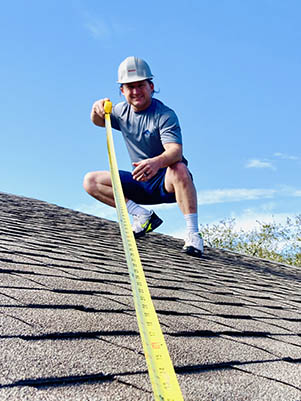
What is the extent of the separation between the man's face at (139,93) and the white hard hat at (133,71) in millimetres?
55

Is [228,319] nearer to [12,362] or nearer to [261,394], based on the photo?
[261,394]

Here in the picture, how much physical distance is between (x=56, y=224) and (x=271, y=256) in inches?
562

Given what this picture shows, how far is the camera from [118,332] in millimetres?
1277

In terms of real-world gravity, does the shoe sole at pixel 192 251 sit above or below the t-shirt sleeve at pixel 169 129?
below

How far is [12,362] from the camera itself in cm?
94

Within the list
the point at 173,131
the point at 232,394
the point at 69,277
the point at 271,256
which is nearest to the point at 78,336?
the point at 232,394

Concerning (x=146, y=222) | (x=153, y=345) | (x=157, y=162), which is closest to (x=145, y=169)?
(x=157, y=162)

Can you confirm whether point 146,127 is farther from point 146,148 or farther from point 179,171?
point 179,171

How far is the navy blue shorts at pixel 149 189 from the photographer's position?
375cm

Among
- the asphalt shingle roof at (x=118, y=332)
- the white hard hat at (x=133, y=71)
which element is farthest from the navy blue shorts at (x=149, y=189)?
the asphalt shingle roof at (x=118, y=332)

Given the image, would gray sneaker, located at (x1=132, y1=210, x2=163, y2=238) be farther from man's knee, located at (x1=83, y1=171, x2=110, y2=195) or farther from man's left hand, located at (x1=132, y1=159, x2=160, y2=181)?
man's left hand, located at (x1=132, y1=159, x2=160, y2=181)

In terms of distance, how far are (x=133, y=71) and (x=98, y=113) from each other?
44cm

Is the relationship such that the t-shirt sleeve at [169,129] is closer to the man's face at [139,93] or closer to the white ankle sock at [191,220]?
the man's face at [139,93]

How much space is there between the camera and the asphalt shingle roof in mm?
945
